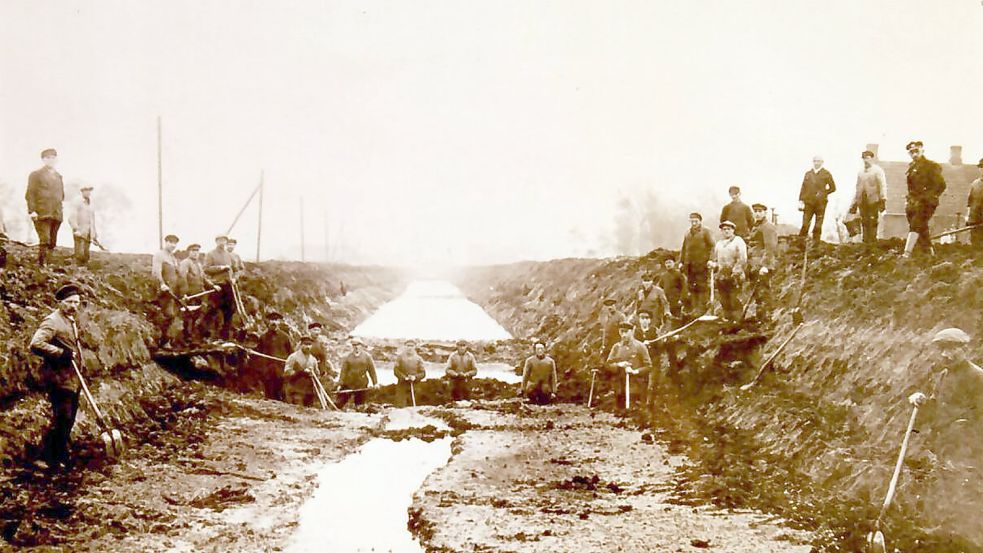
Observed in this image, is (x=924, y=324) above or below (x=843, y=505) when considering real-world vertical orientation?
above

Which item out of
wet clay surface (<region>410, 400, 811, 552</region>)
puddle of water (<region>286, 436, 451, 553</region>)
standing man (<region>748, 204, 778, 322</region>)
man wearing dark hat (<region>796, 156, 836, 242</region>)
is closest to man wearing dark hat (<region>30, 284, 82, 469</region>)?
puddle of water (<region>286, 436, 451, 553</region>)

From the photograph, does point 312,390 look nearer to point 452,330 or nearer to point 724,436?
point 724,436

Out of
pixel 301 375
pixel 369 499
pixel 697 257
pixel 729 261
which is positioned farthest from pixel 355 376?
pixel 729 261

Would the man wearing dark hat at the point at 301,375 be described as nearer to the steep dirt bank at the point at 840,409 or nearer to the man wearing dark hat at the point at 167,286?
the man wearing dark hat at the point at 167,286

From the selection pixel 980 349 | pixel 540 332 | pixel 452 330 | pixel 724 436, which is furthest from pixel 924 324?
pixel 452 330

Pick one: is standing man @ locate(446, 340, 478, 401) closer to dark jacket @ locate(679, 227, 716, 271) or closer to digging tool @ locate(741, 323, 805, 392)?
dark jacket @ locate(679, 227, 716, 271)

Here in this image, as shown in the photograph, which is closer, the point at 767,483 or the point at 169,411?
the point at 767,483

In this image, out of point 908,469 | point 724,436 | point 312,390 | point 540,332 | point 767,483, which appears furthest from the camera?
point 540,332
